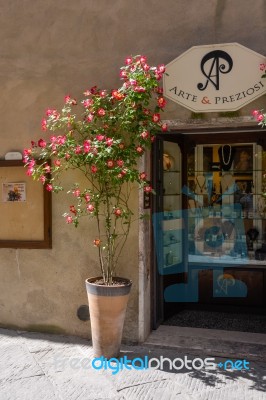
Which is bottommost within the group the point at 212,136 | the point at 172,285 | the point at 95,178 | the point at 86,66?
the point at 172,285

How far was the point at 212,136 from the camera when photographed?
21.1ft

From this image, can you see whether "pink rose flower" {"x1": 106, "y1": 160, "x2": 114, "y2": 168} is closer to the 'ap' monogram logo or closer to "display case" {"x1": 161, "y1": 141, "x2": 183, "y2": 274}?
the 'ap' monogram logo

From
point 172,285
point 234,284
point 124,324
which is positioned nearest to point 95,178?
point 124,324

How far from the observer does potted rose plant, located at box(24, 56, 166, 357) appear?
13.9 feet

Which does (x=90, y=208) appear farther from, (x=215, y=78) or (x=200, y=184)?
(x=200, y=184)

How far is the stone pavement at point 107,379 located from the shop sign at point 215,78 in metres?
2.57

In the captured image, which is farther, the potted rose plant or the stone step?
the stone step

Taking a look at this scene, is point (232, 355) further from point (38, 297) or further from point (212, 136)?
point (212, 136)

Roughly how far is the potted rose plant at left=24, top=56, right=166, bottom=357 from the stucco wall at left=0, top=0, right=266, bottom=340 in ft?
1.09

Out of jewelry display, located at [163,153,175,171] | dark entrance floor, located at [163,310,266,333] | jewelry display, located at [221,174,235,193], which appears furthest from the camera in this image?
jewelry display, located at [221,174,235,193]

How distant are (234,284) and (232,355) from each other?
1.89 m

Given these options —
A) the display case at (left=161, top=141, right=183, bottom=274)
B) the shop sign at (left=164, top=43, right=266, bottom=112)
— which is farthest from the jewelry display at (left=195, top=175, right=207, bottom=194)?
the shop sign at (left=164, top=43, right=266, bottom=112)

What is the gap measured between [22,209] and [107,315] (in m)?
1.74

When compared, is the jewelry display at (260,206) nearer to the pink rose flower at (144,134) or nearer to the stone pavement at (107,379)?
the stone pavement at (107,379)
